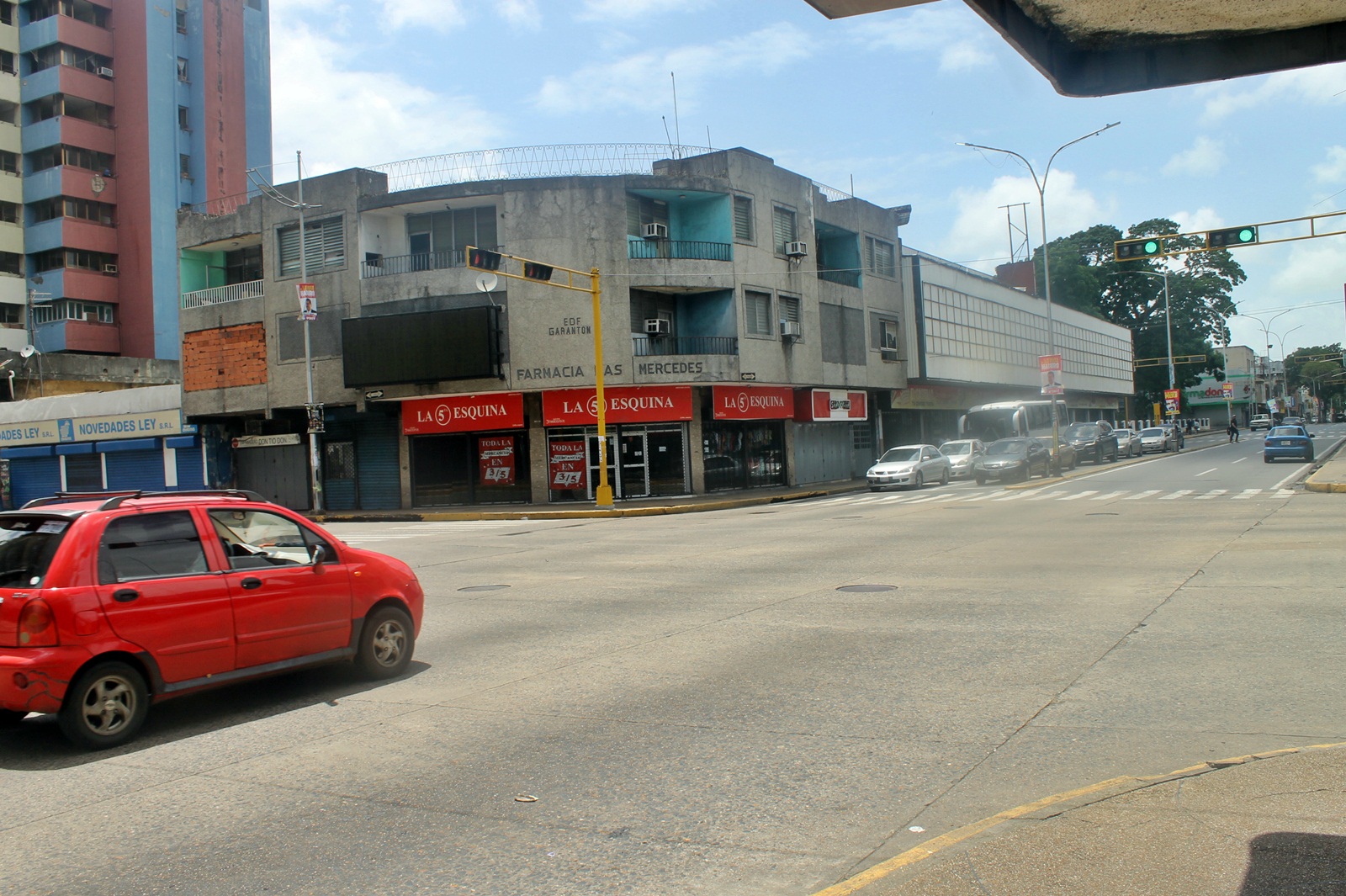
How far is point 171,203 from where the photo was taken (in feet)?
193

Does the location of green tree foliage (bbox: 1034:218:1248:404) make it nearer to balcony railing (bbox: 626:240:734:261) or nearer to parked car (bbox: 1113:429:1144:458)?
parked car (bbox: 1113:429:1144:458)

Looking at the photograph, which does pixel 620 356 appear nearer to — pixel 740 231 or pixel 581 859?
pixel 740 231

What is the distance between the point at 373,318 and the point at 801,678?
3000cm

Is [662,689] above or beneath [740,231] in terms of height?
beneath

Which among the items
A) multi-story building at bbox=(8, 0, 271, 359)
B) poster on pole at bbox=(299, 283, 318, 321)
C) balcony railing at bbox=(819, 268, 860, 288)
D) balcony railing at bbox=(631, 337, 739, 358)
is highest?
multi-story building at bbox=(8, 0, 271, 359)

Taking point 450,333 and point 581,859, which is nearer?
point 581,859

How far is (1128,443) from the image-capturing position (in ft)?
174

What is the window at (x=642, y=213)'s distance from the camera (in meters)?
34.8

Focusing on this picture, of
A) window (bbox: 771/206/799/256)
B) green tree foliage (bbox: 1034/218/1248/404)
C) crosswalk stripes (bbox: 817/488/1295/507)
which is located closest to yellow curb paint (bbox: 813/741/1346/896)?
crosswalk stripes (bbox: 817/488/1295/507)

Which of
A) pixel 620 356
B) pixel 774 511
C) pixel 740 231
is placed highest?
pixel 740 231

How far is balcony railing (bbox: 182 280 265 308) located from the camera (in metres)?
38.4

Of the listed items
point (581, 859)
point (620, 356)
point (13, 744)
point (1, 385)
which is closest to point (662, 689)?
point (581, 859)

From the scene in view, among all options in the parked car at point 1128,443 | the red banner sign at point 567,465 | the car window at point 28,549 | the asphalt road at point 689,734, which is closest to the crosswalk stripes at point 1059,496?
the red banner sign at point 567,465

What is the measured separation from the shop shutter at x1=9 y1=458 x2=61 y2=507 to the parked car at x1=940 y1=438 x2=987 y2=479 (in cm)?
3861
